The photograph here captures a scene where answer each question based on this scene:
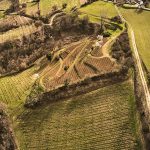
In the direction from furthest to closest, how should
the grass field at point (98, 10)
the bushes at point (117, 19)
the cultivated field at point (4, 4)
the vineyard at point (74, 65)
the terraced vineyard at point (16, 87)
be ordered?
the cultivated field at point (4, 4)
the grass field at point (98, 10)
the bushes at point (117, 19)
the vineyard at point (74, 65)
the terraced vineyard at point (16, 87)

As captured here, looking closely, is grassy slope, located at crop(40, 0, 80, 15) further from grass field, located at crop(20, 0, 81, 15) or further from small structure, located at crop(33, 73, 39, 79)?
small structure, located at crop(33, 73, 39, 79)

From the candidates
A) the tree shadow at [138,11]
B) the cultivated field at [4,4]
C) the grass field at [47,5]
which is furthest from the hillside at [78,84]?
the cultivated field at [4,4]

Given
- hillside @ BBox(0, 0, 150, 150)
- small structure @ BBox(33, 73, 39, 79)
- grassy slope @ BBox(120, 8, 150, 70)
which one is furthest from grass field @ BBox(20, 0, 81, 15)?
small structure @ BBox(33, 73, 39, 79)

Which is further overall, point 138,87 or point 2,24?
point 2,24

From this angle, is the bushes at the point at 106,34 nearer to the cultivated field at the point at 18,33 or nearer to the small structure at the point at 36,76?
the small structure at the point at 36,76

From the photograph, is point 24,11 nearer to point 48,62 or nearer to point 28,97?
point 48,62

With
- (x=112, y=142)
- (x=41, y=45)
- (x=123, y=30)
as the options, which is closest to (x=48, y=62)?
(x=41, y=45)

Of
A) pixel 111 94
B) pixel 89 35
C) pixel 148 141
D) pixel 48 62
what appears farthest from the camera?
pixel 89 35

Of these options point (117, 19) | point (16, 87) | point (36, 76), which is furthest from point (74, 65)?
point (117, 19)
